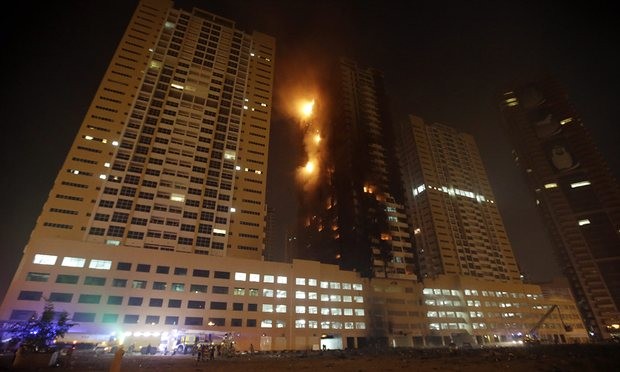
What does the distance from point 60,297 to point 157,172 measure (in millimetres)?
34074

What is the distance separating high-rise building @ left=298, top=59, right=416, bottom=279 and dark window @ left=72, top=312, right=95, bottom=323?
66.6m

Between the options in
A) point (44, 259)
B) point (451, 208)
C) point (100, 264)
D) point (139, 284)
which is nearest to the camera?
point (44, 259)

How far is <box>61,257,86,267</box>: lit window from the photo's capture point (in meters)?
58.0

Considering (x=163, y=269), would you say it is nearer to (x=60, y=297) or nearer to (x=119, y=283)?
(x=119, y=283)

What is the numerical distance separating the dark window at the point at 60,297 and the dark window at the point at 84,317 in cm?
300

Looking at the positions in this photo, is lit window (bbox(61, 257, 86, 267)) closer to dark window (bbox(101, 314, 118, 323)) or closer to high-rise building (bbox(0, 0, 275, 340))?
high-rise building (bbox(0, 0, 275, 340))

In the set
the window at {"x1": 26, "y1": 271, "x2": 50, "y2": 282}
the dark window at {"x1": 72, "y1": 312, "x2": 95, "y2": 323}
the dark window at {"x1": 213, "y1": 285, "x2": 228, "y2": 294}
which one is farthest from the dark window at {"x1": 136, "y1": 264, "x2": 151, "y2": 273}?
the window at {"x1": 26, "y1": 271, "x2": 50, "y2": 282}

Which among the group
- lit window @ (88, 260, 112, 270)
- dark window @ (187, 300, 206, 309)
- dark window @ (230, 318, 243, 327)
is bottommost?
dark window @ (230, 318, 243, 327)

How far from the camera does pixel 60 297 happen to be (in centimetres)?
5516

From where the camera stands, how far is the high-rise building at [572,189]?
396 feet

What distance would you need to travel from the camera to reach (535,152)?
15400cm

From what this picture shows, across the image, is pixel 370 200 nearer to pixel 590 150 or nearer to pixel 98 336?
pixel 98 336

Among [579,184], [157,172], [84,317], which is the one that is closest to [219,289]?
[84,317]

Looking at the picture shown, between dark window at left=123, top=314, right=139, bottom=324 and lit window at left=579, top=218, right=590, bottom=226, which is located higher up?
lit window at left=579, top=218, right=590, bottom=226
